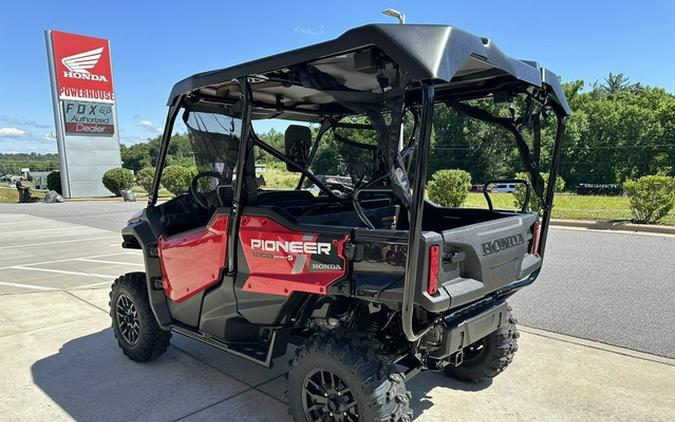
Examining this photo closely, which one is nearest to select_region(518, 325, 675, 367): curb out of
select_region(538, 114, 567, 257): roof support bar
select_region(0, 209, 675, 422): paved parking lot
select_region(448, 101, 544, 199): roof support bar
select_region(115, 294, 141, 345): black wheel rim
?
select_region(0, 209, 675, 422): paved parking lot

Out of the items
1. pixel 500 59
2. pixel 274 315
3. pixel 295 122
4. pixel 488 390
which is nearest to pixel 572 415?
pixel 488 390

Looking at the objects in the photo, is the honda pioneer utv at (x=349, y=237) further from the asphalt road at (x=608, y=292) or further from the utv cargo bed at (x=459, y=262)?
the asphalt road at (x=608, y=292)

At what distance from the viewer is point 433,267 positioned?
6.95 feet

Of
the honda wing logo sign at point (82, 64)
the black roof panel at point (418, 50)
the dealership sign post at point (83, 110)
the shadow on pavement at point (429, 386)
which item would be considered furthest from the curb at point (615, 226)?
the honda wing logo sign at point (82, 64)

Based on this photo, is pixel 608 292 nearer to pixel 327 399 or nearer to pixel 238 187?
pixel 327 399

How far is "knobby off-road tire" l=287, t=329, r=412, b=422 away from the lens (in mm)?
2305

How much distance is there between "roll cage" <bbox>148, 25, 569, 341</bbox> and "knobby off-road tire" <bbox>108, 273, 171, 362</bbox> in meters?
0.82

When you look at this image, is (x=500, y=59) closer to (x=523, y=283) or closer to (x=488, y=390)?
(x=523, y=283)

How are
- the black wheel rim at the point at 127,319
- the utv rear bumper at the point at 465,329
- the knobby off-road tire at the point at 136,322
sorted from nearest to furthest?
the utv rear bumper at the point at 465,329, the knobby off-road tire at the point at 136,322, the black wheel rim at the point at 127,319

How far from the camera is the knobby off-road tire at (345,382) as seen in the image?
2.30m

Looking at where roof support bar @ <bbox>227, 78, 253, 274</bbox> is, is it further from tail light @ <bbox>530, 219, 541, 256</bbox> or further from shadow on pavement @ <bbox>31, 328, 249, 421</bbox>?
tail light @ <bbox>530, 219, 541, 256</bbox>

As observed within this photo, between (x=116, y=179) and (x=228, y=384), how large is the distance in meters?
21.9

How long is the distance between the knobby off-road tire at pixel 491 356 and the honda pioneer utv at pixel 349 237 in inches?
0.5

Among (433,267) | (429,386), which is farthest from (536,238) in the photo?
(433,267)
